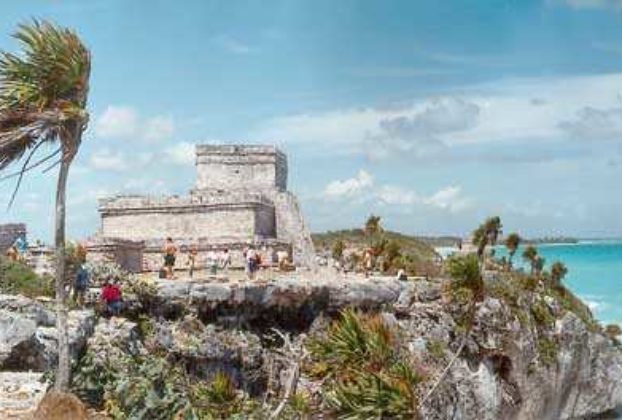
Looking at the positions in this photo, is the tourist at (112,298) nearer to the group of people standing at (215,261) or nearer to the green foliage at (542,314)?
the group of people standing at (215,261)

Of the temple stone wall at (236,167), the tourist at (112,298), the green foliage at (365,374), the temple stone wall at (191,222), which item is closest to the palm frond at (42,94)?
the green foliage at (365,374)

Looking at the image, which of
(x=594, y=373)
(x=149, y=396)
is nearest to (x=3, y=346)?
(x=149, y=396)

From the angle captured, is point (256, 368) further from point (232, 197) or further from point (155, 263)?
point (232, 197)

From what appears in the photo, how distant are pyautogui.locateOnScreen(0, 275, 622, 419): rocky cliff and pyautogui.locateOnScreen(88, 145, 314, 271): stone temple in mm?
6277

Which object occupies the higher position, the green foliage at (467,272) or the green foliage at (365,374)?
the green foliage at (467,272)

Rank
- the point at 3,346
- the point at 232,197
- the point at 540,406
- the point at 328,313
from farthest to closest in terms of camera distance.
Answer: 1. the point at 232,197
2. the point at 540,406
3. the point at 328,313
4. the point at 3,346

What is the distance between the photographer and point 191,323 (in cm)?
2367

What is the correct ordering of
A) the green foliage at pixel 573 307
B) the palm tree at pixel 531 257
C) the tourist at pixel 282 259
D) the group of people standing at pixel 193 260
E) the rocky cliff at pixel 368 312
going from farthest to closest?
the palm tree at pixel 531 257 → the green foliage at pixel 573 307 → the tourist at pixel 282 259 → the group of people standing at pixel 193 260 → the rocky cliff at pixel 368 312

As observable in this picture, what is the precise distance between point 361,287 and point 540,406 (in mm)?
8989

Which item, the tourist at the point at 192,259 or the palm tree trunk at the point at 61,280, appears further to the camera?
the tourist at the point at 192,259

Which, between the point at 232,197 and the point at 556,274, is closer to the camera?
the point at 232,197

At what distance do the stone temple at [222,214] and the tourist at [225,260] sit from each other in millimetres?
370

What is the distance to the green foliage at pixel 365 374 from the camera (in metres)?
14.7

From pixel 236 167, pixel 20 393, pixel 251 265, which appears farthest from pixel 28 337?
pixel 236 167
